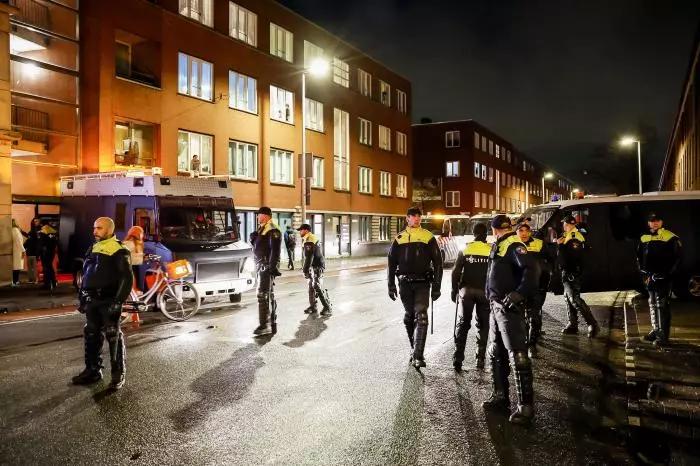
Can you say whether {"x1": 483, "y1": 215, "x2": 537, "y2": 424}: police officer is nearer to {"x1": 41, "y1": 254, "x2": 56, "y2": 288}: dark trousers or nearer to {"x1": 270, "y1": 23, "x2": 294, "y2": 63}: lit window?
{"x1": 41, "y1": 254, "x2": 56, "y2": 288}: dark trousers

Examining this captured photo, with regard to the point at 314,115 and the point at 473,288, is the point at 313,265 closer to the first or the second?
the point at 473,288

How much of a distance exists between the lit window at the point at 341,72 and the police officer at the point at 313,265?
24788 millimetres

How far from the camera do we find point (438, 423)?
5238mm

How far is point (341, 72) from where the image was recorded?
35594mm

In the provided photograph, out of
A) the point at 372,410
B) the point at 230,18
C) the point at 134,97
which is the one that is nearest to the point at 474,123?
the point at 230,18

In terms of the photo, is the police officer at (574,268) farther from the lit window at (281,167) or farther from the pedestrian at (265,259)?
the lit window at (281,167)

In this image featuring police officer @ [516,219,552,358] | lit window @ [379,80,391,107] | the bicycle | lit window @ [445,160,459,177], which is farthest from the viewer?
lit window @ [445,160,459,177]

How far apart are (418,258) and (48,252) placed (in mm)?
12207

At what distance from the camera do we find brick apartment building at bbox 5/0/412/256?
1936cm

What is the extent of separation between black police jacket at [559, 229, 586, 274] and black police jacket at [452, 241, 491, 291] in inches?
106

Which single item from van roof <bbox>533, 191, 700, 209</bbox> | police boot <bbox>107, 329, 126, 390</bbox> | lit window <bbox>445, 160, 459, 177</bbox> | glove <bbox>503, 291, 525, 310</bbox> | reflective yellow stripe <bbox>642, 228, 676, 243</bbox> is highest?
lit window <bbox>445, 160, 459, 177</bbox>

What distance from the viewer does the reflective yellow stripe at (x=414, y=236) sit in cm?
729

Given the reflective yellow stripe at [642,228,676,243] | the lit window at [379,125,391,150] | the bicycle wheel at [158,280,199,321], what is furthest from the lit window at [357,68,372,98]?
the reflective yellow stripe at [642,228,676,243]

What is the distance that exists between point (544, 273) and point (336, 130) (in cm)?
2831
